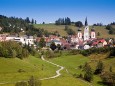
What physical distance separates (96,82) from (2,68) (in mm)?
24823

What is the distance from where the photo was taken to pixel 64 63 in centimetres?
12219

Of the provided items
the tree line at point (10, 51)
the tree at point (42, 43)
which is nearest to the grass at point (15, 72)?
the tree line at point (10, 51)

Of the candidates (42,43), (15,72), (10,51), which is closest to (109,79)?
(15,72)

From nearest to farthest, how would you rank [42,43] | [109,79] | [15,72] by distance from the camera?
[15,72], [109,79], [42,43]

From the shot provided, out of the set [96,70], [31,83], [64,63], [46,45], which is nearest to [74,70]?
[96,70]

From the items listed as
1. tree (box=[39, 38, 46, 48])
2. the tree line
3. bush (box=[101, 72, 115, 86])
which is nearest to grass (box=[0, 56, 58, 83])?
the tree line

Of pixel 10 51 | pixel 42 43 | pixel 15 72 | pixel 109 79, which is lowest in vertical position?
pixel 109 79

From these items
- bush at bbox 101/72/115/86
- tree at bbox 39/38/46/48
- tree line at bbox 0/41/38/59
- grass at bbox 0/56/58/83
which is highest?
tree at bbox 39/38/46/48

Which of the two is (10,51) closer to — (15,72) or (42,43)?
(15,72)

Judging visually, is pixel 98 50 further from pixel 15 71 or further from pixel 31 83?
pixel 31 83

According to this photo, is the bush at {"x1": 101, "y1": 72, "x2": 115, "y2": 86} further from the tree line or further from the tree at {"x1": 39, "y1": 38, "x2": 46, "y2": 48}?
the tree at {"x1": 39, "y1": 38, "x2": 46, "y2": 48}

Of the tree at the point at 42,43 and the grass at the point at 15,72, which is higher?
the tree at the point at 42,43

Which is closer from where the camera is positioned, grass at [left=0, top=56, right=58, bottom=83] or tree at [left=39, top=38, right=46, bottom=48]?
Answer: grass at [left=0, top=56, right=58, bottom=83]

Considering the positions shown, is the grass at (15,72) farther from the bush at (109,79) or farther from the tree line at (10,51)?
the bush at (109,79)
